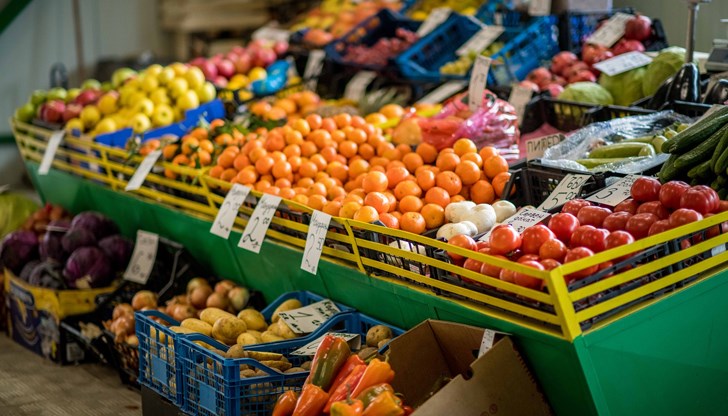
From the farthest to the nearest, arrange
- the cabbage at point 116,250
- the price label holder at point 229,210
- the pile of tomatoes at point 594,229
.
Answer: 1. the cabbage at point 116,250
2. the price label holder at point 229,210
3. the pile of tomatoes at point 594,229

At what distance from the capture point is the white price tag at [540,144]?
367 centimetres

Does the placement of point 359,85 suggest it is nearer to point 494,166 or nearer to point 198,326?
point 494,166

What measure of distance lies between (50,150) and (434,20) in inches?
98.6

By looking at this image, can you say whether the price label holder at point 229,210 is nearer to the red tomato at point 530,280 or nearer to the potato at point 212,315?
the potato at point 212,315

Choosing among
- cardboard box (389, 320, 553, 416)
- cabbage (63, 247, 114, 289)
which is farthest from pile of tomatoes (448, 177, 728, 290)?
cabbage (63, 247, 114, 289)

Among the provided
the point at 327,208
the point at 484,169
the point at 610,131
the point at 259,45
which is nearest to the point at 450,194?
the point at 484,169

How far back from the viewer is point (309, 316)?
3.25 meters

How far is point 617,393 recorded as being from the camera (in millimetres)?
2449

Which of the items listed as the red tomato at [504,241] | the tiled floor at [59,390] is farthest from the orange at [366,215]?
the tiled floor at [59,390]

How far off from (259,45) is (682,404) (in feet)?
14.8

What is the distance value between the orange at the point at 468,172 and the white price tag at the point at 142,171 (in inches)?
67.9

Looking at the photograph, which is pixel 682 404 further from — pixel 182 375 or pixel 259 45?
pixel 259 45

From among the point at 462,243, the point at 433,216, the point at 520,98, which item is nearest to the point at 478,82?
the point at 520,98

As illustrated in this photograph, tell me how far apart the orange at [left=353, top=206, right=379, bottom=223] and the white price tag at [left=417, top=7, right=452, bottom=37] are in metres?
2.55
